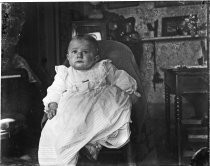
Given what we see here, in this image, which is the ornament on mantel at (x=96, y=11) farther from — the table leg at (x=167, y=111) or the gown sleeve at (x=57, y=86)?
the table leg at (x=167, y=111)

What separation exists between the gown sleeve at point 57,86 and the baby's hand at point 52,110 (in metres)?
0.01

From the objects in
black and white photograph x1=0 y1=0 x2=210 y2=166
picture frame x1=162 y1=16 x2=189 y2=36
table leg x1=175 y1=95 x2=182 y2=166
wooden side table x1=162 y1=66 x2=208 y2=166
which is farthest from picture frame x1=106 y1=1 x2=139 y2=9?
table leg x1=175 y1=95 x2=182 y2=166

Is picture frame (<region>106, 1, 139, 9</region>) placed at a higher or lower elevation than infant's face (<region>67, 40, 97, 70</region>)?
higher

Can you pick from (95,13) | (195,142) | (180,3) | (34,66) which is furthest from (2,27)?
(195,142)

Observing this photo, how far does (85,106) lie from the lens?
1219 mm

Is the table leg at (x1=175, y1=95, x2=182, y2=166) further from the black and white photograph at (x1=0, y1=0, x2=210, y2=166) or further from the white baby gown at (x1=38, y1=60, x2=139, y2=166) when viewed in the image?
the white baby gown at (x1=38, y1=60, x2=139, y2=166)

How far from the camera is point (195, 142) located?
4.04 ft

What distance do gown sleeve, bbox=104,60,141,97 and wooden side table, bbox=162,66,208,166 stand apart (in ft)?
0.40

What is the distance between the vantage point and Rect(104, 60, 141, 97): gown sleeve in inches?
48.9

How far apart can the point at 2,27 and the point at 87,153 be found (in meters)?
0.59

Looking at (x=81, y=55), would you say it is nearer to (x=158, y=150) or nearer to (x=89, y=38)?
(x=89, y=38)

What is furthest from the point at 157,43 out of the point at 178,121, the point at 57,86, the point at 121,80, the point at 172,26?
the point at 57,86

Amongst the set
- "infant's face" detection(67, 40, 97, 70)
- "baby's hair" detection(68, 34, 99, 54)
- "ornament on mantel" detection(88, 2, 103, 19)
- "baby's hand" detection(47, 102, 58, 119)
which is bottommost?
"baby's hand" detection(47, 102, 58, 119)

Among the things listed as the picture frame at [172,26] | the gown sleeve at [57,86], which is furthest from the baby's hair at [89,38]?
the picture frame at [172,26]
